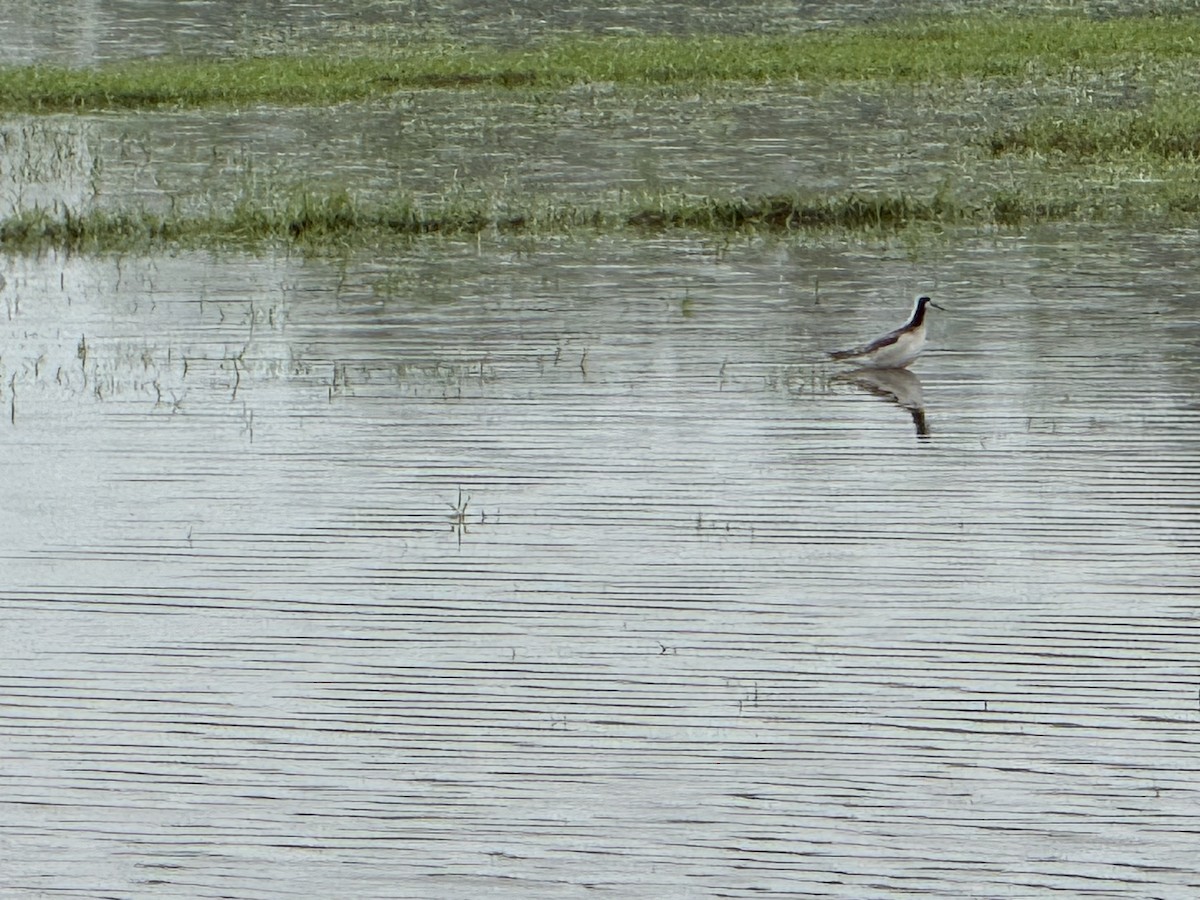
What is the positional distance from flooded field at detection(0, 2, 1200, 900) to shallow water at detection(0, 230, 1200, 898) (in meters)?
0.03

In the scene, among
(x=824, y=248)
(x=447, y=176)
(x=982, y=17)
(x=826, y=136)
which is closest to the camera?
(x=824, y=248)

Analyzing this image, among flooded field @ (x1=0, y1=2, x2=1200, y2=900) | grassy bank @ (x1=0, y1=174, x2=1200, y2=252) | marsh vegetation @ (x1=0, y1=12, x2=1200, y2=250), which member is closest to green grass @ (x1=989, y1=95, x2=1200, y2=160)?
marsh vegetation @ (x1=0, y1=12, x2=1200, y2=250)

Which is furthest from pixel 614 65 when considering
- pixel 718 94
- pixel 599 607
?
pixel 599 607

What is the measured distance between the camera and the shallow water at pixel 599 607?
7.17 metres

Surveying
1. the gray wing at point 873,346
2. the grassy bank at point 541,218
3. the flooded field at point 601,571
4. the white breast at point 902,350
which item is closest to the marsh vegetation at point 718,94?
the grassy bank at point 541,218

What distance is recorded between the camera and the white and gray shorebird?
→ 1523 centimetres

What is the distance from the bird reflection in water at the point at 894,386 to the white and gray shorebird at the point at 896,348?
6cm

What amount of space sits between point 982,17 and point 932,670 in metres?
38.3

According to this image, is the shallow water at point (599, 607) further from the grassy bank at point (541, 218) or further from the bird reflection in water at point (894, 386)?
the grassy bank at point (541, 218)

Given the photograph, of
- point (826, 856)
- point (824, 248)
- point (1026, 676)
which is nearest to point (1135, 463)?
point (1026, 676)

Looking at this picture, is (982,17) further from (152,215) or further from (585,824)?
(585,824)

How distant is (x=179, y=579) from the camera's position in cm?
1023

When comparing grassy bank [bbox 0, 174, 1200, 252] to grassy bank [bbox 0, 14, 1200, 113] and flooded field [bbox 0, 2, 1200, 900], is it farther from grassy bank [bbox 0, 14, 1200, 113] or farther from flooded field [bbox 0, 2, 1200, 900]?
grassy bank [bbox 0, 14, 1200, 113]

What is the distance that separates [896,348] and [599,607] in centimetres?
600
